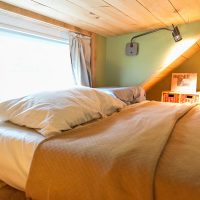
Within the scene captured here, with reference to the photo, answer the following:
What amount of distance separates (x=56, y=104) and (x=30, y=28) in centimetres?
96

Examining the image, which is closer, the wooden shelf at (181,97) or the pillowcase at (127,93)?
the pillowcase at (127,93)

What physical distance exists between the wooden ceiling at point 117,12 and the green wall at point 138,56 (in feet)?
0.51

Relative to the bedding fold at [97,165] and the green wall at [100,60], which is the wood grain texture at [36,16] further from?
the bedding fold at [97,165]

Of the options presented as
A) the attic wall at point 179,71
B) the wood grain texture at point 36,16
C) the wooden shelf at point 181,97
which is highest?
the wood grain texture at point 36,16

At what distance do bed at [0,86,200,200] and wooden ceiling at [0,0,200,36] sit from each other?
41.5 inches

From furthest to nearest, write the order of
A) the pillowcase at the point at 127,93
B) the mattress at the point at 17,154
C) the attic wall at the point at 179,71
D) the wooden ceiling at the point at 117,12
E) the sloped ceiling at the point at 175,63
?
1. the attic wall at the point at 179,71
2. the sloped ceiling at the point at 175,63
3. the pillowcase at the point at 127,93
4. the wooden ceiling at the point at 117,12
5. the mattress at the point at 17,154

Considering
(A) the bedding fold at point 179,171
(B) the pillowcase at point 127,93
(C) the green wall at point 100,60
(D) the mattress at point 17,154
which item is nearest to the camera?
(A) the bedding fold at point 179,171

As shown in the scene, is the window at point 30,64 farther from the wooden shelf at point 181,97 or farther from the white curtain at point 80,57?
the wooden shelf at point 181,97

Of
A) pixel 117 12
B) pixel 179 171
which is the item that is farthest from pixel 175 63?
pixel 179 171

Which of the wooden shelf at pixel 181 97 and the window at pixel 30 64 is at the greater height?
the window at pixel 30 64

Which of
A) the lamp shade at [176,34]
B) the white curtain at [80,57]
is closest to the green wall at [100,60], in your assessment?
the white curtain at [80,57]

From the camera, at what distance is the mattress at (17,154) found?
1.07 meters

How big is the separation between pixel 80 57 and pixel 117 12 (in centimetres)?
75

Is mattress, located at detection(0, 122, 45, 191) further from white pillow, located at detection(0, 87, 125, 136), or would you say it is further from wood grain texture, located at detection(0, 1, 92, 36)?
wood grain texture, located at detection(0, 1, 92, 36)
